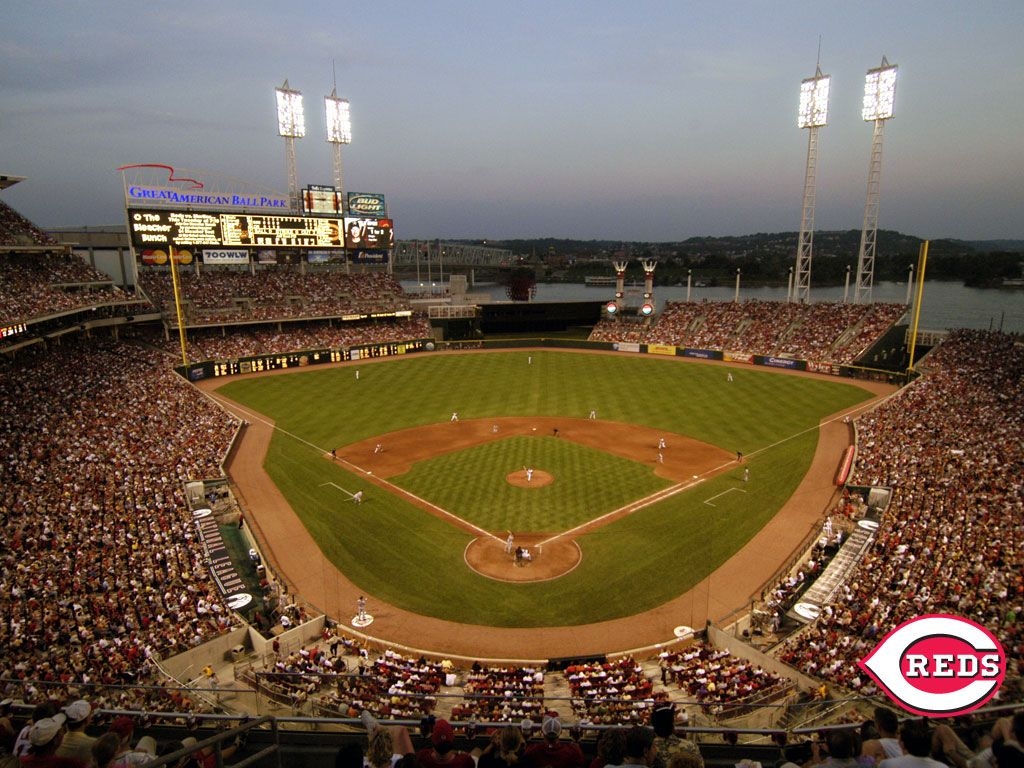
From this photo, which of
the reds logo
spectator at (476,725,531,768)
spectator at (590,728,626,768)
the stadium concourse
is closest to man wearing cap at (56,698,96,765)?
the stadium concourse

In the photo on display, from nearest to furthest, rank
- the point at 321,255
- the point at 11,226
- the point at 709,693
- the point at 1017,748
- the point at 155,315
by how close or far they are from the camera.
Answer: the point at 1017,748
the point at 709,693
the point at 11,226
the point at 155,315
the point at 321,255

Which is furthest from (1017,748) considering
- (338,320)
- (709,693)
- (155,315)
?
(338,320)

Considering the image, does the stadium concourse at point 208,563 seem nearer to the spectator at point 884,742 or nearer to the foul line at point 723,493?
the foul line at point 723,493

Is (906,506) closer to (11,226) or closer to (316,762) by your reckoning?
(316,762)

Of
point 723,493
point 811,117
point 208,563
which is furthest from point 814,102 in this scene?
point 208,563

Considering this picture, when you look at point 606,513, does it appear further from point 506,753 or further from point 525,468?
point 506,753

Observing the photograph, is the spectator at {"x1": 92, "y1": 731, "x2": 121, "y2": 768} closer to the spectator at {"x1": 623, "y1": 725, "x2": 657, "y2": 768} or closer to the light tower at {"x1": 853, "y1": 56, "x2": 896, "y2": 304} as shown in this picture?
the spectator at {"x1": 623, "y1": 725, "x2": 657, "y2": 768}
